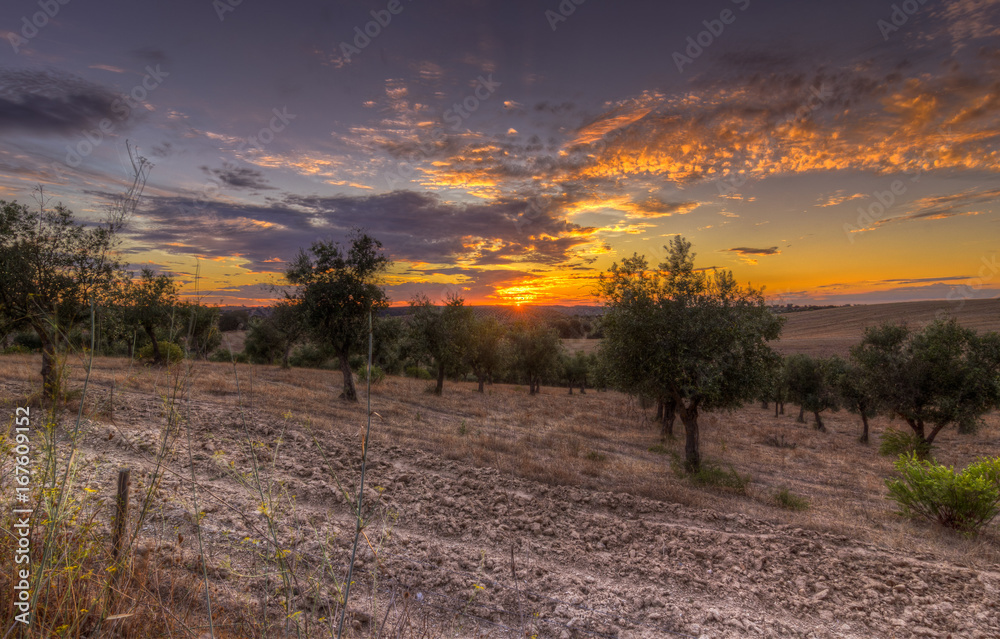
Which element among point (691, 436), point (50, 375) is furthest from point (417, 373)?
point (691, 436)

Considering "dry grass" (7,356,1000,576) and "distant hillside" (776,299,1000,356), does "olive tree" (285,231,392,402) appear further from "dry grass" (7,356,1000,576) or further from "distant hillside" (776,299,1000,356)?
"distant hillside" (776,299,1000,356)

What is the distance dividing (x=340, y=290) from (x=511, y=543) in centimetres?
1868

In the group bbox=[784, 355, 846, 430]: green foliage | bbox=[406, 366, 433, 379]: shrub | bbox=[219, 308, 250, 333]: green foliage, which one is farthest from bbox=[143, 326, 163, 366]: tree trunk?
bbox=[784, 355, 846, 430]: green foliage

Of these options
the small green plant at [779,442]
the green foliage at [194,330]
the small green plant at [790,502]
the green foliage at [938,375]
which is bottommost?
the small green plant at [779,442]

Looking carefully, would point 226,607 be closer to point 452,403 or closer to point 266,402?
point 266,402

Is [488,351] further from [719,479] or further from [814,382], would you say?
[719,479]

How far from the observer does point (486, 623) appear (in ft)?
18.7

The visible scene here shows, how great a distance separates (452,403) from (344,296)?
10565mm

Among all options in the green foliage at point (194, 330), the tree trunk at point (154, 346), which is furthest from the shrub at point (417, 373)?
the tree trunk at point (154, 346)

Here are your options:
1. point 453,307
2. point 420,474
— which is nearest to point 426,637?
point 420,474

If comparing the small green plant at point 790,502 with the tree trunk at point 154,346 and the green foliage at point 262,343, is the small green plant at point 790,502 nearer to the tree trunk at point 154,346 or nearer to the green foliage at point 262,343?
the tree trunk at point 154,346

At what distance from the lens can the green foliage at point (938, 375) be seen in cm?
1988

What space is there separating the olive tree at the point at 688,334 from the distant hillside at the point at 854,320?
56.9 metres

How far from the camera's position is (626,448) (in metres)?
19.9
